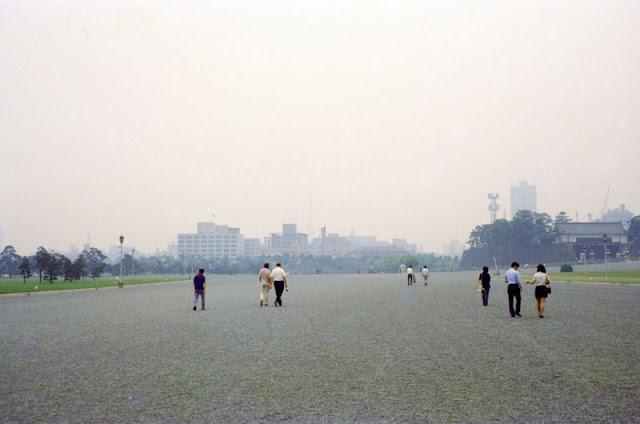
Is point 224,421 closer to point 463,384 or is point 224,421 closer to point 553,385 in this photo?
point 463,384

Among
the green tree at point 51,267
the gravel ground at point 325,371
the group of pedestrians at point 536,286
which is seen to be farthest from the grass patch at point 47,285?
the group of pedestrians at point 536,286

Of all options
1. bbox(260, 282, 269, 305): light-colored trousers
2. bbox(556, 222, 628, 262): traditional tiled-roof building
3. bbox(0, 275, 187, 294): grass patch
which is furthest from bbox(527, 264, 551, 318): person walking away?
bbox(556, 222, 628, 262): traditional tiled-roof building

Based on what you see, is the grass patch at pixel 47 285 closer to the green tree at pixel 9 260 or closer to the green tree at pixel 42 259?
the green tree at pixel 42 259

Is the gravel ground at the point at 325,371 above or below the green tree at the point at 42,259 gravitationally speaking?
below

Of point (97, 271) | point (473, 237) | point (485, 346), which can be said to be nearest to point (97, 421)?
point (485, 346)

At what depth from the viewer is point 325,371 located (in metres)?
11.4

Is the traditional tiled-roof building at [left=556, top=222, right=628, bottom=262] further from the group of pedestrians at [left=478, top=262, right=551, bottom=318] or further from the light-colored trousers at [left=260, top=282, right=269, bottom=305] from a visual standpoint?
the group of pedestrians at [left=478, top=262, right=551, bottom=318]

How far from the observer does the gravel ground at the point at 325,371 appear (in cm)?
826

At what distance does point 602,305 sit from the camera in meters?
27.7

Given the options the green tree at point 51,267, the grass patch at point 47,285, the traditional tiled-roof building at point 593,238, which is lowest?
the grass patch at point 47,285

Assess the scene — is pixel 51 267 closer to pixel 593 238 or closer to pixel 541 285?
pixel 541 285

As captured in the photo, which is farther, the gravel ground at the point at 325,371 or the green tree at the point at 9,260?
the green tree at the point at 9,260

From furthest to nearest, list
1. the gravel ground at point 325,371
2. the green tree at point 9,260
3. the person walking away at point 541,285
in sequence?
the green tree at point 9,260
the person walking away at point 541,285
the gravel ground at point 325,371

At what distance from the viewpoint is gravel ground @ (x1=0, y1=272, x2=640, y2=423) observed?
8.26 metres
